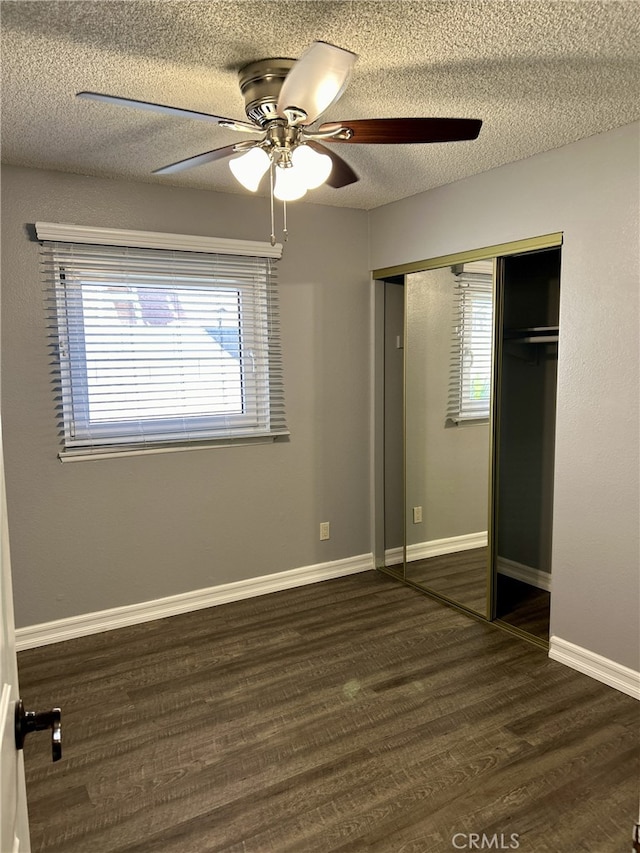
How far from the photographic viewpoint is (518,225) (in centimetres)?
302

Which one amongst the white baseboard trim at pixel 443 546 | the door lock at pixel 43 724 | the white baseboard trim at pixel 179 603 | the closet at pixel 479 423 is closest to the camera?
the door lock at pixel 43 724

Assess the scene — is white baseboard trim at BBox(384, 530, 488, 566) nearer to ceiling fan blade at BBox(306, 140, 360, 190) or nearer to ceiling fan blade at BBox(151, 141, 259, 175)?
ceiling fan blade at BBox(306, 140, 360, 190)

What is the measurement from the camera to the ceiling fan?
5.57 ft

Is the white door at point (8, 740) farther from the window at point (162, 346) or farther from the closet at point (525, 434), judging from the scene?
the closet at point (525, 434)

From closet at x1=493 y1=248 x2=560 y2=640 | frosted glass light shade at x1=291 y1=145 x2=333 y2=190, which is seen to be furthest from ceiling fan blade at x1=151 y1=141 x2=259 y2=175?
closet at x1=493 y1=248 x2=560 y2=640

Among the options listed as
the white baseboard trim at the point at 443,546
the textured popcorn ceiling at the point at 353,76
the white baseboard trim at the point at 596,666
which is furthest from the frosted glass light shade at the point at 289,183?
the white baseboard trim at the point at 596,666

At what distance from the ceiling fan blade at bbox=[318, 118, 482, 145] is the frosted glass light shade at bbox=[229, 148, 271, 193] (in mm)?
214

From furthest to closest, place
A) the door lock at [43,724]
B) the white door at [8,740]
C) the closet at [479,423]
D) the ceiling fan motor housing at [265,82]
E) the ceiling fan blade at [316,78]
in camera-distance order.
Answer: the closet at [479,423]
the ceiling fan motor housing at [265,82]
the ceiling fan blade at [316,78]
the door lock at [43,724]
the white door at [8,740]

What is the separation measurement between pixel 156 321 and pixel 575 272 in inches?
84.4

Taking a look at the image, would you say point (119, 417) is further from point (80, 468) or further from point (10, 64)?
point (10, 64)

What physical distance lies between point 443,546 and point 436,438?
667 millimetres

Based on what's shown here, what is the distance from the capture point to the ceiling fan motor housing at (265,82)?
1.94m

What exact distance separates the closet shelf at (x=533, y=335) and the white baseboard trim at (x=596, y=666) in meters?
1.55

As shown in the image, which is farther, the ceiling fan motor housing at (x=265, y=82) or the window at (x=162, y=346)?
the window at (x=162, y=346)
